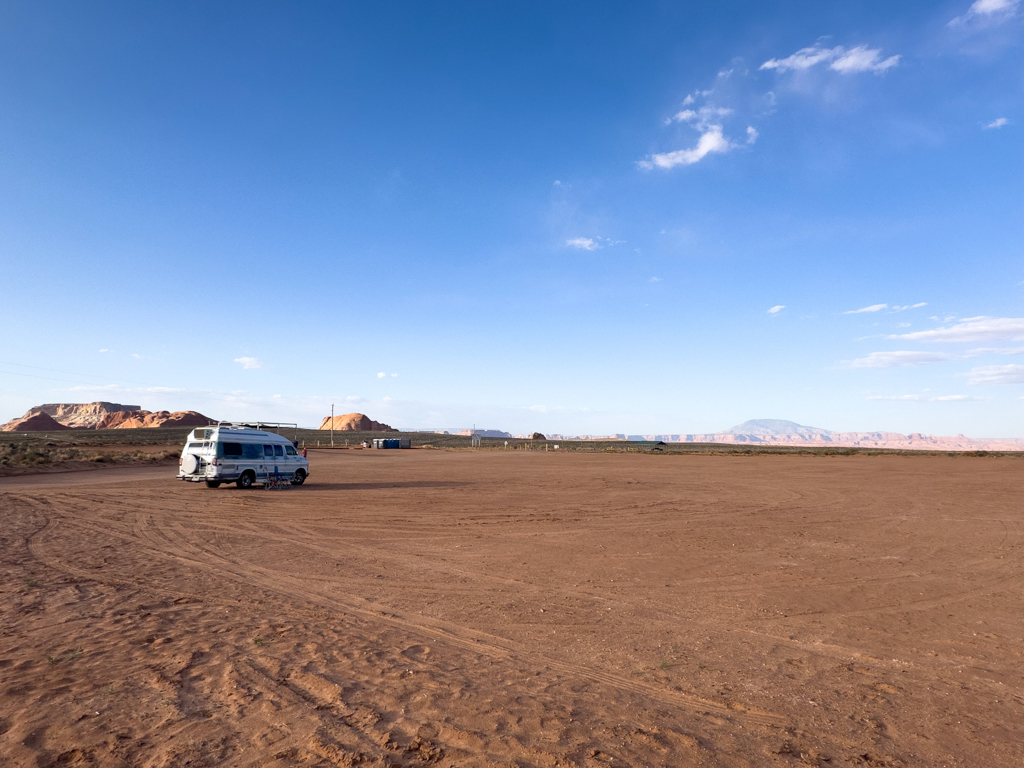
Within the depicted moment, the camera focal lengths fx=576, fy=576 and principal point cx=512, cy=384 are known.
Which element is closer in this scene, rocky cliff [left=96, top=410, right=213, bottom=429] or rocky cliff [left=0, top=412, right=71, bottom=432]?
rocky cliff [left=0, top=412, right=71, bottom=432]

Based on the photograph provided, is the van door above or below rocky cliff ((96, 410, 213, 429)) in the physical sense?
below

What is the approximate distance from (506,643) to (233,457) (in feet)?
67.7

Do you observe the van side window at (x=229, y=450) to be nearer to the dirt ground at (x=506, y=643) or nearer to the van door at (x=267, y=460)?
the van door at (x=267, y=460)

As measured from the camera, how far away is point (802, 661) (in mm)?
6629

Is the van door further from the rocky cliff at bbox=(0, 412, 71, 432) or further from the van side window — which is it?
the rocky cliff at bbox=(0, 412, 71, 432)

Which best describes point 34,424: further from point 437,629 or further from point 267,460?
point 437,629

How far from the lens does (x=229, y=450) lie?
23797mm

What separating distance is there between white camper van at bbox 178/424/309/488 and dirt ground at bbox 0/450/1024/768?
7.89 metres

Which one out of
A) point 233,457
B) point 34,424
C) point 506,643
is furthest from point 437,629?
point 34,424

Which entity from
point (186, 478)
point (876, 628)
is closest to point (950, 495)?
point (876, 628)

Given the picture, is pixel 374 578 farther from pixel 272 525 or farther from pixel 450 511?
pixel 450 511

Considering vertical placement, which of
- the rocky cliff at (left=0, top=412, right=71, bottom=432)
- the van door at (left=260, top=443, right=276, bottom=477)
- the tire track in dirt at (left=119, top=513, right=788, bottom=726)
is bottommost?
the tire track in dirt at (left=119, top=513, right=788, bottom=726)

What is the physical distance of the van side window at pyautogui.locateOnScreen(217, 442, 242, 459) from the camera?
2347 cm

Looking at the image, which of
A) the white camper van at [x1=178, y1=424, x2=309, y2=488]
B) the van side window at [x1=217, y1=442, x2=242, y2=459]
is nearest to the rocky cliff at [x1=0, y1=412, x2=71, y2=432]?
the white camper van at [x1=178, y1=424, x2=309, y2=488]
